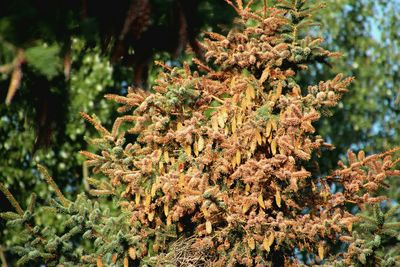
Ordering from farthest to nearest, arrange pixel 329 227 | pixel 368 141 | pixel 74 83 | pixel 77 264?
pixel 368 141 → pixel 74 83 → pixel 77 264 → pixel 329 227

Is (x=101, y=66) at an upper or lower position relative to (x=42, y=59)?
upper

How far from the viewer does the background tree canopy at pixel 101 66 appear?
2.08 metres

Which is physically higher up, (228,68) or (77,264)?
(228,68)

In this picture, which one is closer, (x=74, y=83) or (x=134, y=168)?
(x=134, y=168)

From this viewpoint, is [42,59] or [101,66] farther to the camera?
[101,66]

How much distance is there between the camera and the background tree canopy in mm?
2084

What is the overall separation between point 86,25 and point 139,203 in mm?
3379

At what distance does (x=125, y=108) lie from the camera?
534cm

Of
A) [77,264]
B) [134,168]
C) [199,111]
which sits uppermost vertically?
[199,111]

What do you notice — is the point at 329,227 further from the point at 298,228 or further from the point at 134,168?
the point at 134,168

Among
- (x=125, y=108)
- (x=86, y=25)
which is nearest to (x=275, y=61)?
(x=125, y=108)

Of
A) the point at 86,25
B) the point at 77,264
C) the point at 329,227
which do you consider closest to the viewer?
the point at 86,25

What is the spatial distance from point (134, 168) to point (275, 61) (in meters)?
1.38

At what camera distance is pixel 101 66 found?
33.8 ft
